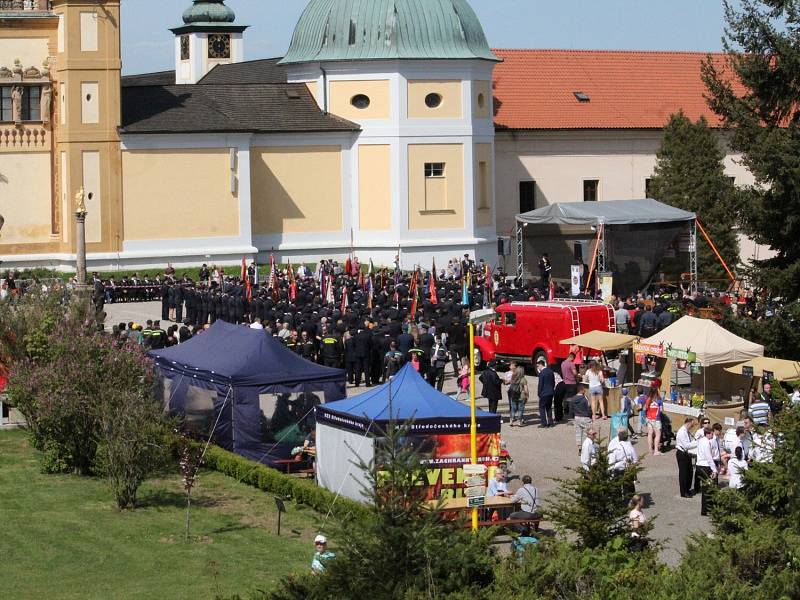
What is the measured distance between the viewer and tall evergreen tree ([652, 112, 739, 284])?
166 ft

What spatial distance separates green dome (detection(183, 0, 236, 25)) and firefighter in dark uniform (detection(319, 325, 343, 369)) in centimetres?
5470

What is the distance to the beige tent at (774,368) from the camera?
2630 cm

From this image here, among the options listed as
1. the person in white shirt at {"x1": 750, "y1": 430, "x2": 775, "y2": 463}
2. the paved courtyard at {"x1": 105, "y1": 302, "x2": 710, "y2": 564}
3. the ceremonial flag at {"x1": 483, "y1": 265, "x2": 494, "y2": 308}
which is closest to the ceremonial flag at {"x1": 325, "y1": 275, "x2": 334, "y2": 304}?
the ceremonial flag at {"x1": 483, "y1": 265, "x2": 494, "y2": 308}

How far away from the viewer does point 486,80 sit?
55469 millimetres

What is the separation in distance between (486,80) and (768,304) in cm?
2415

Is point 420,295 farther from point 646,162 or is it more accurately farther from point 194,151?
point 646,162

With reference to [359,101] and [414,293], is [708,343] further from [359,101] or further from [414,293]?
[359,101]

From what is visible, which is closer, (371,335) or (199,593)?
(199,593)

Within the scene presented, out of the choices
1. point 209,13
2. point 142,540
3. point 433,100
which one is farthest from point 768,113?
point 209,13

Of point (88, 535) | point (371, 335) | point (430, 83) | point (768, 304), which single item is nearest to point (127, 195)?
point (430, 83)

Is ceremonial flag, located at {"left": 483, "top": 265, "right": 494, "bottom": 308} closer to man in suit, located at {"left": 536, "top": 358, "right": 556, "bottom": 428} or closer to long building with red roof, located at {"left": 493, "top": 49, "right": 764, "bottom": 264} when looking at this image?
man in suit, located at {"left": 536, "top": 358, "right": 556, "bottom": 428}

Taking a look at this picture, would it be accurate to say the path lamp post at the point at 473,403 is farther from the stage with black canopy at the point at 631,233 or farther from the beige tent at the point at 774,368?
the stage with black canopy at the point at 631,233

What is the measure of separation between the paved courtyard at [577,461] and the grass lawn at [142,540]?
356 centimetres

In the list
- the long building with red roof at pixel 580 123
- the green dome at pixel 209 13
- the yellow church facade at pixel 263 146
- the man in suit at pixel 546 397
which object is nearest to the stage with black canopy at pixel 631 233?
the yellow church facade at pixel 263 146
